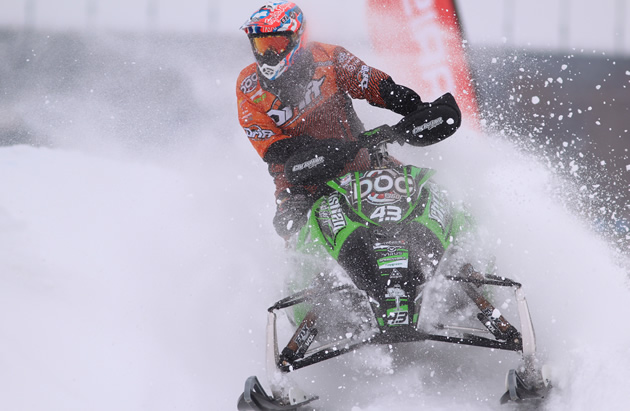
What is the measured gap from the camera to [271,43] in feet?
12.6

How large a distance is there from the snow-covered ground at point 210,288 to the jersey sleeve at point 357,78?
73cm

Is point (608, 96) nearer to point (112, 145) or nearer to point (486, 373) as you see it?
point (486, 373)

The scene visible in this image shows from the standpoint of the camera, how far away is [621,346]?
2924 millimetres

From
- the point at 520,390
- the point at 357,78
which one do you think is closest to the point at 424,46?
the point at 357,78

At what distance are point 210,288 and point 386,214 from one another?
1841 millimetres

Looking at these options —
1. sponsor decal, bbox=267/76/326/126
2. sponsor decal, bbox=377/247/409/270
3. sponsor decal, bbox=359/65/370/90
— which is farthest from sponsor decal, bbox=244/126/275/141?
sponsor decal, bbox=377/247/409/270

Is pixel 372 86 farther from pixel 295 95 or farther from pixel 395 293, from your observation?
pixel 395 293

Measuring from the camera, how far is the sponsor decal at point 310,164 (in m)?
3.43

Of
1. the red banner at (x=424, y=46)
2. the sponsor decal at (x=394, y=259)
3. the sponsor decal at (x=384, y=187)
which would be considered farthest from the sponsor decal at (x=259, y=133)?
the red banner at (x=424, y=46)

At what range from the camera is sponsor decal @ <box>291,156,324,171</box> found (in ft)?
11.2

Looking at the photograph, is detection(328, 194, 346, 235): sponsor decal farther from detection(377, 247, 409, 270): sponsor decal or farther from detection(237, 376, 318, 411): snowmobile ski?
detection(237, 376, 318, 411): snowmobile ski

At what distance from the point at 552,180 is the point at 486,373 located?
2.90 metres

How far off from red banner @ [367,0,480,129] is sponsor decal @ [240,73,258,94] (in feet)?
9.12

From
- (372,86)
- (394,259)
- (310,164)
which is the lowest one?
(394,259)
